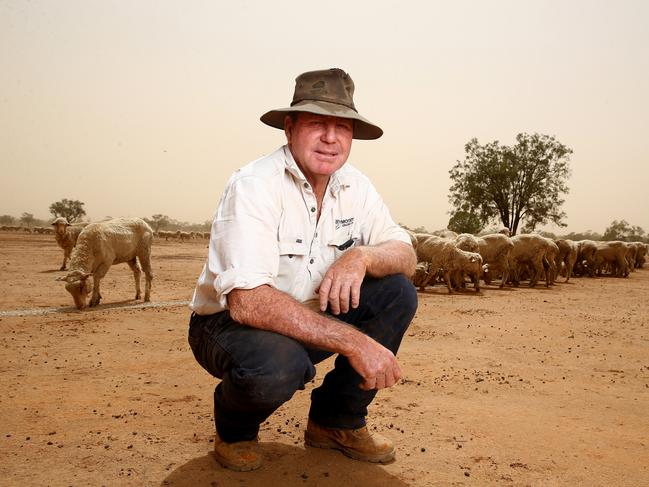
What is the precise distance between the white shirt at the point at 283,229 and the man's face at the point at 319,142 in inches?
3.6

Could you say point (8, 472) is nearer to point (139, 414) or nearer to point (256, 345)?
point (139, 414)

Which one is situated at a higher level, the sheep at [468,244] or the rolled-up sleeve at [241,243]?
the rolled-up sleeve at [241,243]

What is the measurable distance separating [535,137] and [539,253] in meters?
23.0

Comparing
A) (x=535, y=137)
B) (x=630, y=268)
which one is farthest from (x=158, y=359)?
(x=535, y=137)

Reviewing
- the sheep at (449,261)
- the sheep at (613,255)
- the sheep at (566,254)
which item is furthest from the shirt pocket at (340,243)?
the sheep at (613,255)

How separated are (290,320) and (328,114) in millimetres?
1172

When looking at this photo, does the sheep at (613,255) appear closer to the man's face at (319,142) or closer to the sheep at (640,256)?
the sheep at (640,256)

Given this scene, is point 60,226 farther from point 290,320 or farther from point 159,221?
point 159,221

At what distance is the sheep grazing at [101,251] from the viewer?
8828 mm

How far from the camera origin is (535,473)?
9.18ft

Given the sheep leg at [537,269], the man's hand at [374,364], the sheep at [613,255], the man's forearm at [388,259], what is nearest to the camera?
the man's hand at [374,364]

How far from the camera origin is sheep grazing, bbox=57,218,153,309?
883 cm

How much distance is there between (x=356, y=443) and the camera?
2.94m

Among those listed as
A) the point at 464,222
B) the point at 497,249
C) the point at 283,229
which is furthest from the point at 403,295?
the point at 464,222
